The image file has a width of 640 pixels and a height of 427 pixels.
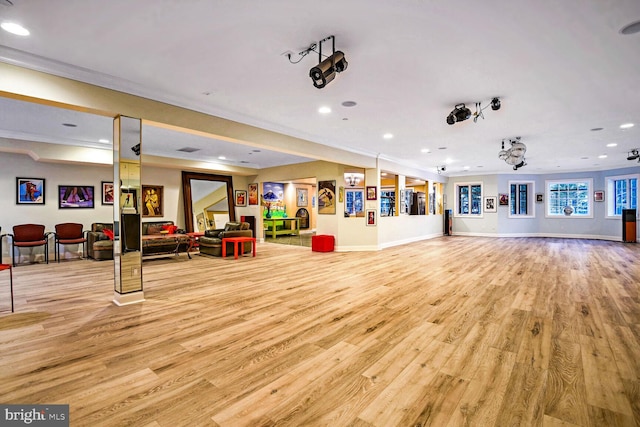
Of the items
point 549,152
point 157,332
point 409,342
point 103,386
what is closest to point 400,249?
point 549,152

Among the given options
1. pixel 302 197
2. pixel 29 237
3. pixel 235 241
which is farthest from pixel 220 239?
pixel 302 197

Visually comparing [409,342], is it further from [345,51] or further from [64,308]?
[64,308]

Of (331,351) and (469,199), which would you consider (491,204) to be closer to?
(469,199)

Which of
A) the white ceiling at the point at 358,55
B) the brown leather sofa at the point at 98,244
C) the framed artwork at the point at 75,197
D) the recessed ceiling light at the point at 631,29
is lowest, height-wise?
the brown leather sofa at the point at 98,244

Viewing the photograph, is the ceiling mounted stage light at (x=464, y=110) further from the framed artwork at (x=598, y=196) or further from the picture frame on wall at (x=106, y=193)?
the framed artwork at (x=598, y=196)

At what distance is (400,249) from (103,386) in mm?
8205

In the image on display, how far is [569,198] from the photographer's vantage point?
495 inches

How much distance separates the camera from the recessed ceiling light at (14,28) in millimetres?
2631

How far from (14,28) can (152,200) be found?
24.4ft

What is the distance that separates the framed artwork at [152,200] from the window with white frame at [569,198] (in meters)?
15.2

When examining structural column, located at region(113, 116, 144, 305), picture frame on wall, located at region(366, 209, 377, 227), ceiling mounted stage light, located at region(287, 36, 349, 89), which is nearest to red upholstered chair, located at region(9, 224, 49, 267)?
structural column, located at region(113, 116, 144, 305)

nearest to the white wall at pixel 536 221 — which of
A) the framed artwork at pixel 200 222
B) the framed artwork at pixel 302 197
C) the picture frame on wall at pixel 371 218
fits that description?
the picture frame on wall at pixel 371 218

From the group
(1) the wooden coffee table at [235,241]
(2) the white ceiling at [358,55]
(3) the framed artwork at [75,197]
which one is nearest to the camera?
(2) the white ceiling at [358,55]

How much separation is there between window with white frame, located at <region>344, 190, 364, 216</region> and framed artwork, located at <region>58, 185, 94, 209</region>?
23.6 feet
